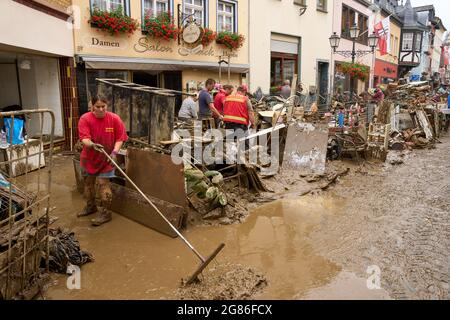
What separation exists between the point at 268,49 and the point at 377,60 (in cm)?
1592

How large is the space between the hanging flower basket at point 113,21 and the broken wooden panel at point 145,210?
5.97 metres

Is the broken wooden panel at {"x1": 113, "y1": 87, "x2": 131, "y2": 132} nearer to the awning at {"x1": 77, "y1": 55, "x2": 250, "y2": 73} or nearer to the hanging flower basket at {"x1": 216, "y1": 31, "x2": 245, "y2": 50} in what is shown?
the awning at {"x1": 77, "y1": 55, "x2": 250, "y2": 73}

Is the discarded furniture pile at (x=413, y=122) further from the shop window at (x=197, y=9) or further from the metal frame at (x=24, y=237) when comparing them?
the metal frame at (x=24, y=237)

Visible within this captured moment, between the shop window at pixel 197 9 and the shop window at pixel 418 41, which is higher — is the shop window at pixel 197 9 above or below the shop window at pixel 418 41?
below

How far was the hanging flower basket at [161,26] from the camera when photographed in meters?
10.9

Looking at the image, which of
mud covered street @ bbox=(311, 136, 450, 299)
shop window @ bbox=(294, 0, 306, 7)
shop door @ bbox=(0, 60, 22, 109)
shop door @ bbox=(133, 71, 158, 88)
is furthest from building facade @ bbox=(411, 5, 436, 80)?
shop door @ bbox=(0, 60, 22, 109)

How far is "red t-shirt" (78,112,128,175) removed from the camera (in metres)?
4.89

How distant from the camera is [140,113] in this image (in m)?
6.19

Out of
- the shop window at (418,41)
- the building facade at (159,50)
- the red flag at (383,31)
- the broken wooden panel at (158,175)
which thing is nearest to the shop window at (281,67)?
the building facade at (159,50)

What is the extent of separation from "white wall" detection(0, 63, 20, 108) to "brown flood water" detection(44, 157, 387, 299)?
5.44 metres

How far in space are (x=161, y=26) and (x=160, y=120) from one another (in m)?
6.16

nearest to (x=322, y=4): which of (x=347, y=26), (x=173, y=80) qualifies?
(x=347, y=26)

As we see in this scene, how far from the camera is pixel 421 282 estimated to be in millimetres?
3633
